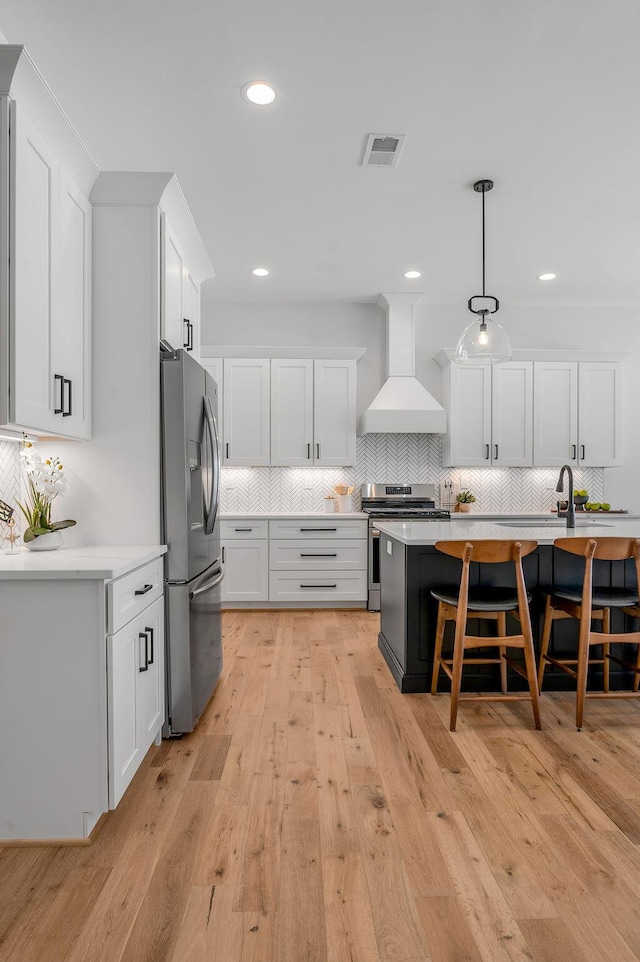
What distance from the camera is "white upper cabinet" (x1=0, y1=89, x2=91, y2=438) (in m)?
1.90

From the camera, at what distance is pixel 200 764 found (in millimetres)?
2400

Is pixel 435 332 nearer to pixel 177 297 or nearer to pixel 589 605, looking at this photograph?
pixel 177 297

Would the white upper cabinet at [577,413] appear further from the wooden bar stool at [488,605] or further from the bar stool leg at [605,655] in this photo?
the wooden bar stool at [488,605]

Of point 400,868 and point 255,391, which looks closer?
point 400,868

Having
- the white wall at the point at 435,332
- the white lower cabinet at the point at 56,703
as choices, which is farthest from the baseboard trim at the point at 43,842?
the white wall at the point at 435,332

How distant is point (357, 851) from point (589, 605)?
167 cm

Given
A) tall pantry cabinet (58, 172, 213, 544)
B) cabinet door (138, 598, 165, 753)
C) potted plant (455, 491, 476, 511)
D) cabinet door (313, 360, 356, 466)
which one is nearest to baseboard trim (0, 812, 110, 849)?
cabinet door (138, 598, 165, 753)

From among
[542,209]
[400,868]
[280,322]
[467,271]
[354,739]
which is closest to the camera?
[400,868]

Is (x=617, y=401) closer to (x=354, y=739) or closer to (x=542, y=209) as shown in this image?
(x=542, y=209)

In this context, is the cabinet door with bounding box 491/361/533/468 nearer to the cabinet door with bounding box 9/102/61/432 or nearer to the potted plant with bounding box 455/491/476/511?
the potted plant with bounding box 455/491/476/511

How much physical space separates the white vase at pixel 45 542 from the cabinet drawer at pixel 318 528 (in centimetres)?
282

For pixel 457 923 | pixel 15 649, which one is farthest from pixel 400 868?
Result: pixel 15 649

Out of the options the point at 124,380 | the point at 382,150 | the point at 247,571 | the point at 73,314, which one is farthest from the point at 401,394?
the point at 73,314

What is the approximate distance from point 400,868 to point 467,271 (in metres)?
4.53
